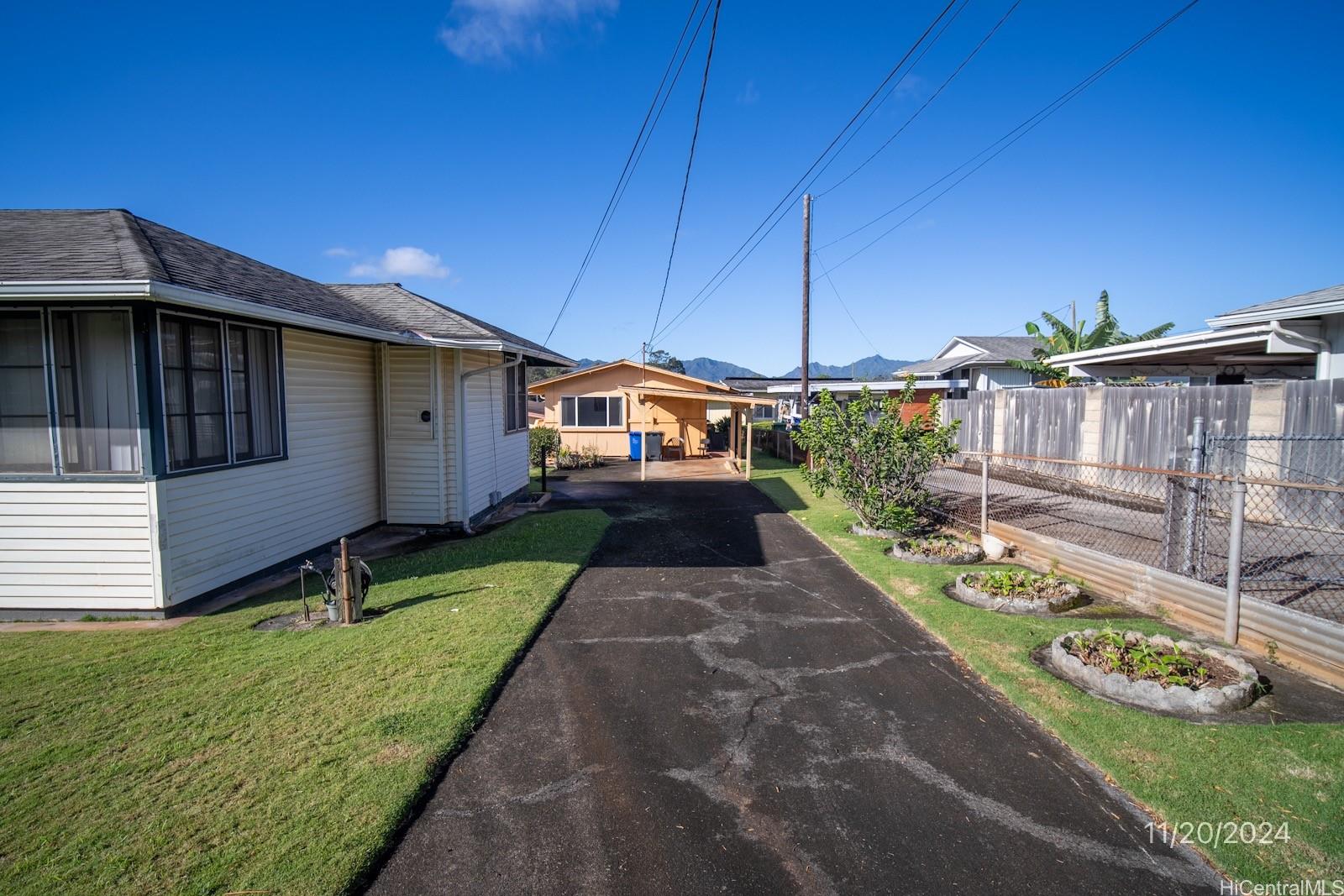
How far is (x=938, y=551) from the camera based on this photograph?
8.48 meters

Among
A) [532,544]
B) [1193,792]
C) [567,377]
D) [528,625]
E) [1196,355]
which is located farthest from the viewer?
[567,377]

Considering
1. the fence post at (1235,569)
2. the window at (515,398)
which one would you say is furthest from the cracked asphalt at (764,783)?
the window at (515,398)

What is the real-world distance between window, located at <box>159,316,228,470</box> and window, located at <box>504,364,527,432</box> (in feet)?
20.9

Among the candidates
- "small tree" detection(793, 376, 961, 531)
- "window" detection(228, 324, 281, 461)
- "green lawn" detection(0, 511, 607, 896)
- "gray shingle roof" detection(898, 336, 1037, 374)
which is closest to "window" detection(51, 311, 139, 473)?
"window" detection(228, 324, 281, 461)

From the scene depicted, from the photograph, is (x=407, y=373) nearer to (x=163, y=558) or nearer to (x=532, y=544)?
(x=532, y=544)

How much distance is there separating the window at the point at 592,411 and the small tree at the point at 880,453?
13.8 metres

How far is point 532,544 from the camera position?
30.7 ft

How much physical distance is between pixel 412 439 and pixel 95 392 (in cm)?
434

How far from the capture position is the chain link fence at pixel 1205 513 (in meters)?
5.80

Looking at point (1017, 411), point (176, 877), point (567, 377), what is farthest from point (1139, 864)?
point (567, 377)

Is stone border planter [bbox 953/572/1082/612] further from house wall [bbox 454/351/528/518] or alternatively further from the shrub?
the shrub

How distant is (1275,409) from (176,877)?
13072 millimetres

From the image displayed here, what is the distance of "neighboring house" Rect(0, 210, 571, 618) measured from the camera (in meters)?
5.84
